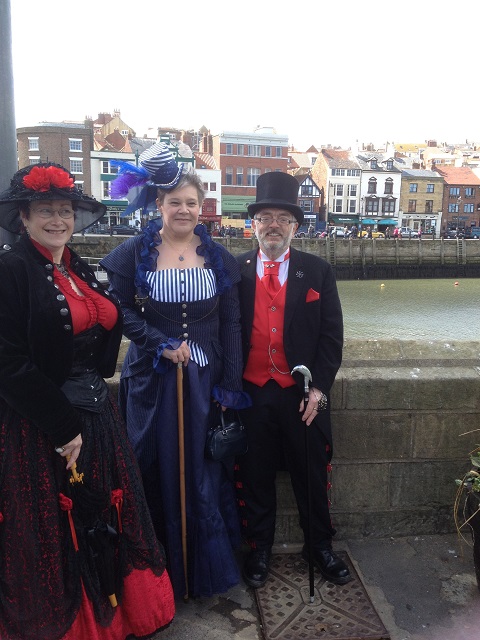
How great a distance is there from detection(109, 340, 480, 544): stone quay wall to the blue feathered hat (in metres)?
0.89

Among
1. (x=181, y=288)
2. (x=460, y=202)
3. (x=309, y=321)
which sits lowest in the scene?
(x=309, y=321)

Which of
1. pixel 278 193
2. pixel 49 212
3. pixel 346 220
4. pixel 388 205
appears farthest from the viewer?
pixel 388 205

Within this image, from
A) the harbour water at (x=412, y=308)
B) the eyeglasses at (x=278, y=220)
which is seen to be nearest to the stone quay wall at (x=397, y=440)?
the eyeglasses at (x=278, y=220)

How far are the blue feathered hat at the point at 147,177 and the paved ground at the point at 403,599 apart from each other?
190 centimetres

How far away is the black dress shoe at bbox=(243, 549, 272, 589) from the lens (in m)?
2.71

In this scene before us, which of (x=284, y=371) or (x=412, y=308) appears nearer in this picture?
(x=284, y=371)

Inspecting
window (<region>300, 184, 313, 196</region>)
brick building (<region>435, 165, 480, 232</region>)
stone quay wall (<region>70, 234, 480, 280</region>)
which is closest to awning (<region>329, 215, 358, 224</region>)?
window (<region>300, 184, 313, 196</region>)

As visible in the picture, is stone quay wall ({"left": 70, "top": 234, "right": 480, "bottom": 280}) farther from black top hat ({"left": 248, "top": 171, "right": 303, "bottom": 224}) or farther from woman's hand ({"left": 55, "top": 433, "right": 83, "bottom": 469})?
woman's hand ({"left": 55, "top": 433, "right": 83, "bottom": 469})

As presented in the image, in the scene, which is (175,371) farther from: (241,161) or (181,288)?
(241,161)

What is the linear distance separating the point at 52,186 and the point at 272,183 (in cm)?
115

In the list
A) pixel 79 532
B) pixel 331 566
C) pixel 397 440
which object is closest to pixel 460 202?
pixel 397 440

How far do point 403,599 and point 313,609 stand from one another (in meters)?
0.43

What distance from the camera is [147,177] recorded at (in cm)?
256

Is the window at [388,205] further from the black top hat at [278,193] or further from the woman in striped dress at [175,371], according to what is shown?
the woman in striped dress at [175,371]
